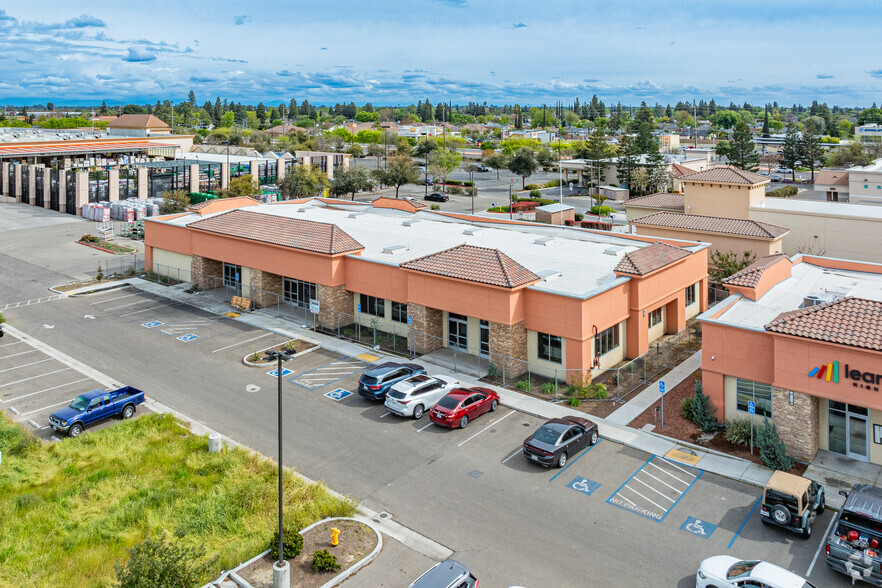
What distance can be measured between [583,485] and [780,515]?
5925 millimetres

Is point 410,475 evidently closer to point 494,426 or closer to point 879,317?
point 494,426

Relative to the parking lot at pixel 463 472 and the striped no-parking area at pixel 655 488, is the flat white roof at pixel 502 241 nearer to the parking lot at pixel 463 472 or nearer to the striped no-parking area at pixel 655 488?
the parking lot at pixel 463 472

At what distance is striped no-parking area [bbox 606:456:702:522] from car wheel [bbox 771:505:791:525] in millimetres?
2937

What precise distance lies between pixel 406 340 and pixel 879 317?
2200 centimetres

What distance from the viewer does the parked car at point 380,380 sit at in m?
29.5

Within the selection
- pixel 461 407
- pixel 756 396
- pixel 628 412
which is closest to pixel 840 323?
pixel 756 396

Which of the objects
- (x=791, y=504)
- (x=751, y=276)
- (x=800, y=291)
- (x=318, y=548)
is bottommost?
(x=318, y=548)

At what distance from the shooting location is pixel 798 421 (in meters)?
24.2

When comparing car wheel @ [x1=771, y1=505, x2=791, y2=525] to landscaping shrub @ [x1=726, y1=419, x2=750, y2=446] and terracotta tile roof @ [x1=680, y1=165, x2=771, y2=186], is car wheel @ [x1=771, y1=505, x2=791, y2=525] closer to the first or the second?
landscaping shrub @ [x1=726, y1=419, x2=750, y2=446]

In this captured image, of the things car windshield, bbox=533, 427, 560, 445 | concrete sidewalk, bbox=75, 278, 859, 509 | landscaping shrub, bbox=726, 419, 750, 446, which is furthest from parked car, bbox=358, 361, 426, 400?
landscaping shrub, bbox=726, 419, 750, 446

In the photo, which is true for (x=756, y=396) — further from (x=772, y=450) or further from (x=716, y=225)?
(x=716, y=225)

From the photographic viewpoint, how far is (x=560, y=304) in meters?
30.7

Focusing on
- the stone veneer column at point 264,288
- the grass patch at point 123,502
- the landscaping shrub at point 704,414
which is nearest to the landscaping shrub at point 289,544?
the grass patch at point 123,502

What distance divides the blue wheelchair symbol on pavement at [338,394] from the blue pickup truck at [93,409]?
26.1 feet
